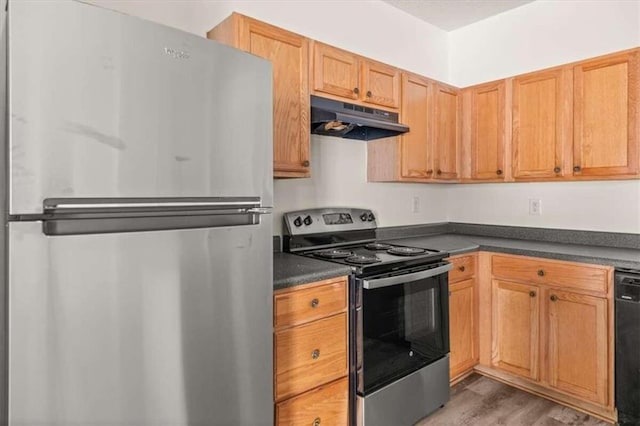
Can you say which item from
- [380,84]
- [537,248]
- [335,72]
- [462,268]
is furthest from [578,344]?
[335,72]

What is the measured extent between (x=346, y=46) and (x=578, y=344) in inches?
90.0

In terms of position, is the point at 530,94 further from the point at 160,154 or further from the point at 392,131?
the point at 160,154

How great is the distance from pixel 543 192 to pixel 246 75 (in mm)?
2465

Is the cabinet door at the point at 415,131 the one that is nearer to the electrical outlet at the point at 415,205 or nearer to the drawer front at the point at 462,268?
the electrical outlet at the point at 415,205

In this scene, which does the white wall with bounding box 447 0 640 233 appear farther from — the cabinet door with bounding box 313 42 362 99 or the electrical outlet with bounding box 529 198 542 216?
the cabinet door with bounding box 313 42 362 99

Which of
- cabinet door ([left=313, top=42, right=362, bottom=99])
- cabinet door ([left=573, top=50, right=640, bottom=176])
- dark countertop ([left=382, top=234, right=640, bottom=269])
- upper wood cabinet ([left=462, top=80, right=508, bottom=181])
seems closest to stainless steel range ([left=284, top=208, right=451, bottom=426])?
dark countertop ([left=382, top=234, right=640, bottom=269])

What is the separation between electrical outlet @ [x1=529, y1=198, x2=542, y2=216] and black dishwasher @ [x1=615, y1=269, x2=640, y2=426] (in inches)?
35.8

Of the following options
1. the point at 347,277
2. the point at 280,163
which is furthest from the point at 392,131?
the point at 347,277

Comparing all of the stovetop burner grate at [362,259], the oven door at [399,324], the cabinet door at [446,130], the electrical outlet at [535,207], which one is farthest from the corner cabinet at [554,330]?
the stovetop burner grate at [362,259]

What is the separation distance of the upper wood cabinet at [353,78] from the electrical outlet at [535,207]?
127 centimetres

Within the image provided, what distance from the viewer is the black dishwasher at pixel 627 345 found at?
2.00 meters

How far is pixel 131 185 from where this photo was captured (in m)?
1.06

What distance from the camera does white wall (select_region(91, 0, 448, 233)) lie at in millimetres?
2041

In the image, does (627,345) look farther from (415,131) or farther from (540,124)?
(415,131)
